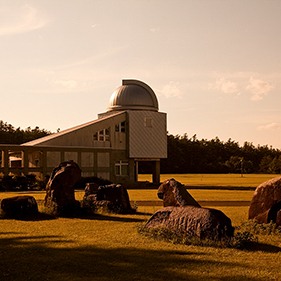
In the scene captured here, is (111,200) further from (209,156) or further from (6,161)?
(209,156)

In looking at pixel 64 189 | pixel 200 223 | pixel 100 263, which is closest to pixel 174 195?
pixel 64 189

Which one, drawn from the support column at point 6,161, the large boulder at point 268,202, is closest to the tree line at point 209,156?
the support column at point 6,161

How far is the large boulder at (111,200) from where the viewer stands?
1606 centimetres

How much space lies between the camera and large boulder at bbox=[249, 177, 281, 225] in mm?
11523

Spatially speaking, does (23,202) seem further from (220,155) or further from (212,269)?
(220,155)

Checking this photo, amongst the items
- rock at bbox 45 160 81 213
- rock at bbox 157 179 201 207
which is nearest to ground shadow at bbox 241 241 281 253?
rock at bbox 157 179 201 207

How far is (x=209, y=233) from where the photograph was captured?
9352mm

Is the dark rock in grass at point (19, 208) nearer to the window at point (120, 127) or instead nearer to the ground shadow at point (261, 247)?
the ground shadow at point (261, 247)

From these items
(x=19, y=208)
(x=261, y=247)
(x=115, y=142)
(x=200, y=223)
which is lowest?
(x=261, y=247)

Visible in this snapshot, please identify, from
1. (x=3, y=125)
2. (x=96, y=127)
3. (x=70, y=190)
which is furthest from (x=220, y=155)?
(x=70, y=190)

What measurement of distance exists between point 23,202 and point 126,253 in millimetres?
7081

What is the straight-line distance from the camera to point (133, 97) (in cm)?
4381

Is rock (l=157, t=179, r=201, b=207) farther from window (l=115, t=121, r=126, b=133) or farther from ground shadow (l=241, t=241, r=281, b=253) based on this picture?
window (l=115, t=121, r=126, b=133)

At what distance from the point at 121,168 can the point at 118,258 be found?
34316 millimetres
